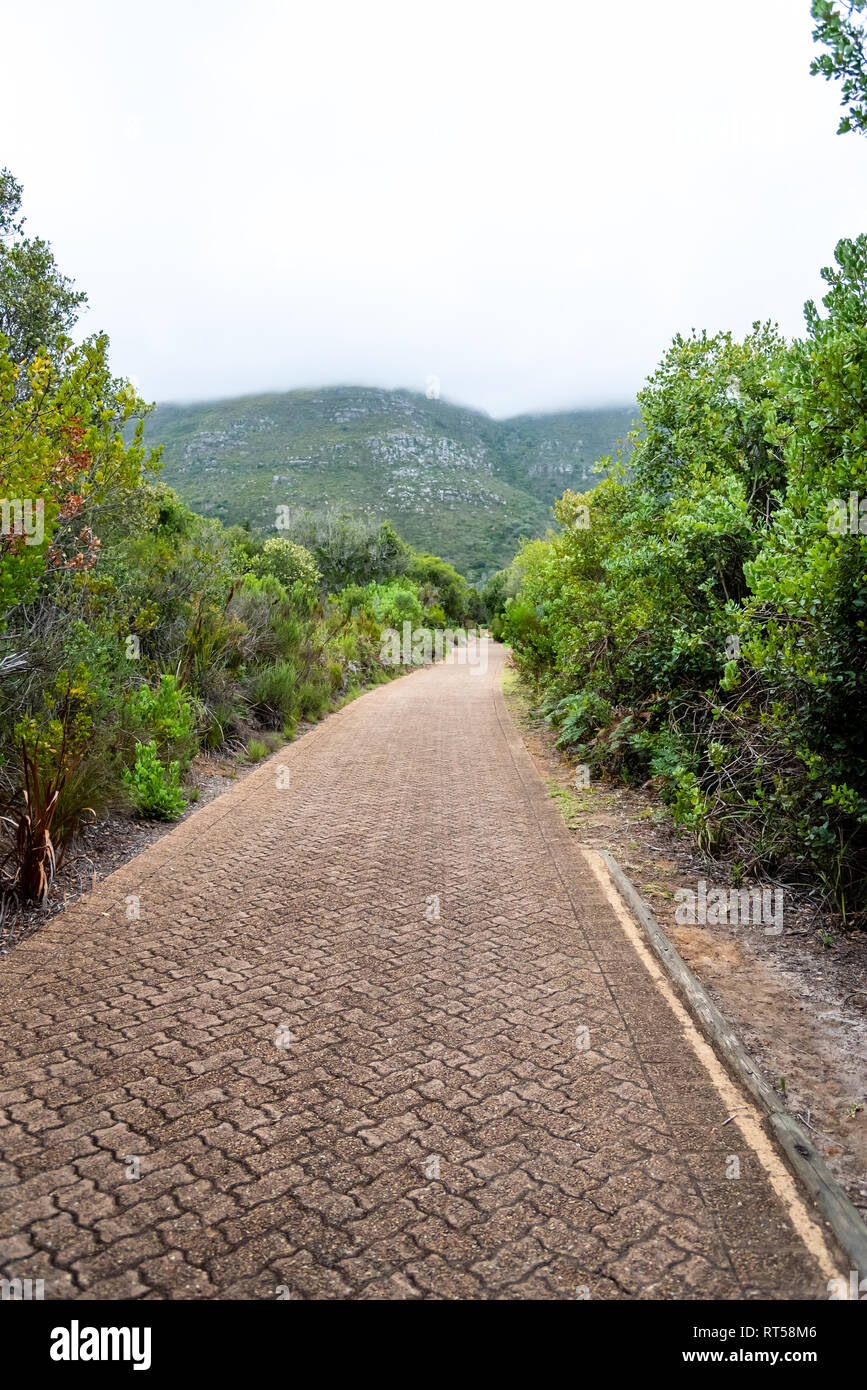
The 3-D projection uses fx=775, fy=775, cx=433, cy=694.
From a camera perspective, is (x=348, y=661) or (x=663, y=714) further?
(x=348, y=661)

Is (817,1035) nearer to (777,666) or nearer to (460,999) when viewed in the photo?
(460,999)

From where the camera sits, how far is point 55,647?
22.9ft

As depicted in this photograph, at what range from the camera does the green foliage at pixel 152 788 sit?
25.6 feet

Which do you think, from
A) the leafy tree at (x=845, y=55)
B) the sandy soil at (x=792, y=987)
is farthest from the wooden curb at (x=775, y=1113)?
the leafy tree at (x=845, y=55)

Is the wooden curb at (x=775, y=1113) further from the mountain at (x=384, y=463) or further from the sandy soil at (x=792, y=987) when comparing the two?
the mountain at (x=384, y=463)

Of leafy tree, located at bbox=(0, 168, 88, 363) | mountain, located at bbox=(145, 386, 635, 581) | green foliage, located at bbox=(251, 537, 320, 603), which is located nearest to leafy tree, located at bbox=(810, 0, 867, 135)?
leafy tree, located at bbox=(0, 168, 88, 363)

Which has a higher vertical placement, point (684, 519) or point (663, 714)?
point (684, 519)

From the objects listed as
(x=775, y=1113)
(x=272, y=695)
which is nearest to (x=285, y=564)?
(x=272, y=695)

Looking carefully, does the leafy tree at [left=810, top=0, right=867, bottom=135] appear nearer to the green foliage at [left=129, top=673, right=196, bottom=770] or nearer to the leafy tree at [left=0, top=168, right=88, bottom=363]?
the green foliage at [left=129, top=673, right=196, bottom=770]

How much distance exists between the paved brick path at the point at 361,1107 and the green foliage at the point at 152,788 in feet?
4.90

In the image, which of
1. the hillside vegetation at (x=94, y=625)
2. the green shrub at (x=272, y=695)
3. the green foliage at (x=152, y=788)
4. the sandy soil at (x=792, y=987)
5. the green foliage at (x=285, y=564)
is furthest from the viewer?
the green foliage at (x=285, y=564)
